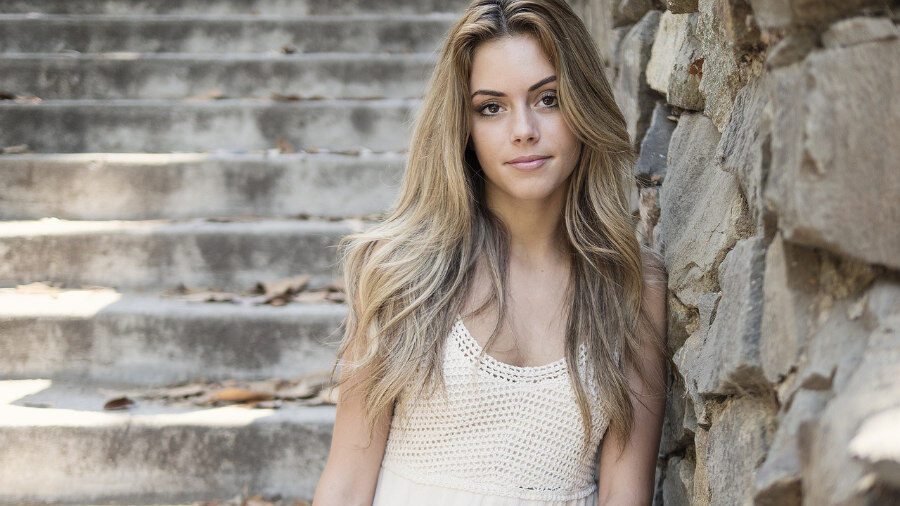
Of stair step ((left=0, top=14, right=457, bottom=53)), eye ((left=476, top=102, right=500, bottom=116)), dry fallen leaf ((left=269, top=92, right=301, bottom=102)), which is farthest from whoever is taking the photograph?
stair step ((left=0, top=14, right=457, bottom=53))

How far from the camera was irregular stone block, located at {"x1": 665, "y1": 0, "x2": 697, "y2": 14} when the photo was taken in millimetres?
1876

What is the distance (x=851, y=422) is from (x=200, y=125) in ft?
11.0

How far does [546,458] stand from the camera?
1935mm

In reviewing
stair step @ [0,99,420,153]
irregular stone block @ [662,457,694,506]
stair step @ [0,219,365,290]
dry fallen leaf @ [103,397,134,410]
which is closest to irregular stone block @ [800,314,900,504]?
irregular stone block @ [662,457,694,506]

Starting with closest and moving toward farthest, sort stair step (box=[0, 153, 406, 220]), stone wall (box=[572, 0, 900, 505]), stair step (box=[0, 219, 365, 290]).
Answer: stone wall (box=[572, 0, 900, 505]), stair step (box=[0, 219, 365, 290]), stair step (box=[0, 153, 406, 220])

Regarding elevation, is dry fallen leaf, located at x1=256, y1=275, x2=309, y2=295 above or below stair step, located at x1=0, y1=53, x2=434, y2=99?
below

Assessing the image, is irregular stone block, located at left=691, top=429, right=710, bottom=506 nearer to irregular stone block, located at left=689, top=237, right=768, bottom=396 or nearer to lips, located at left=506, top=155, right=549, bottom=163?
irregular stone block, located at left=689, top=237, right=768, bottom=396

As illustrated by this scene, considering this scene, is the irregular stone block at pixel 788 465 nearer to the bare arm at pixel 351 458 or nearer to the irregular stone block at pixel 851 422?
the irregular stone block at pixel 851 422

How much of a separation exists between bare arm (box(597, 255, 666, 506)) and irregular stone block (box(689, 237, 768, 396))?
0.50 meters

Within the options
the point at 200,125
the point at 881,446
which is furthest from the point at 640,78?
the point at 200,125

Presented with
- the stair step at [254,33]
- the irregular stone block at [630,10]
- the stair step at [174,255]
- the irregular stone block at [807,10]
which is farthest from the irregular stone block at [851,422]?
the stair step at [254,33]

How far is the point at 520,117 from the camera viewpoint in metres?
1.89

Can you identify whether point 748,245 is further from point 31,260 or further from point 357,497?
point 31,260

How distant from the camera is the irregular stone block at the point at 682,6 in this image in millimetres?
1876
